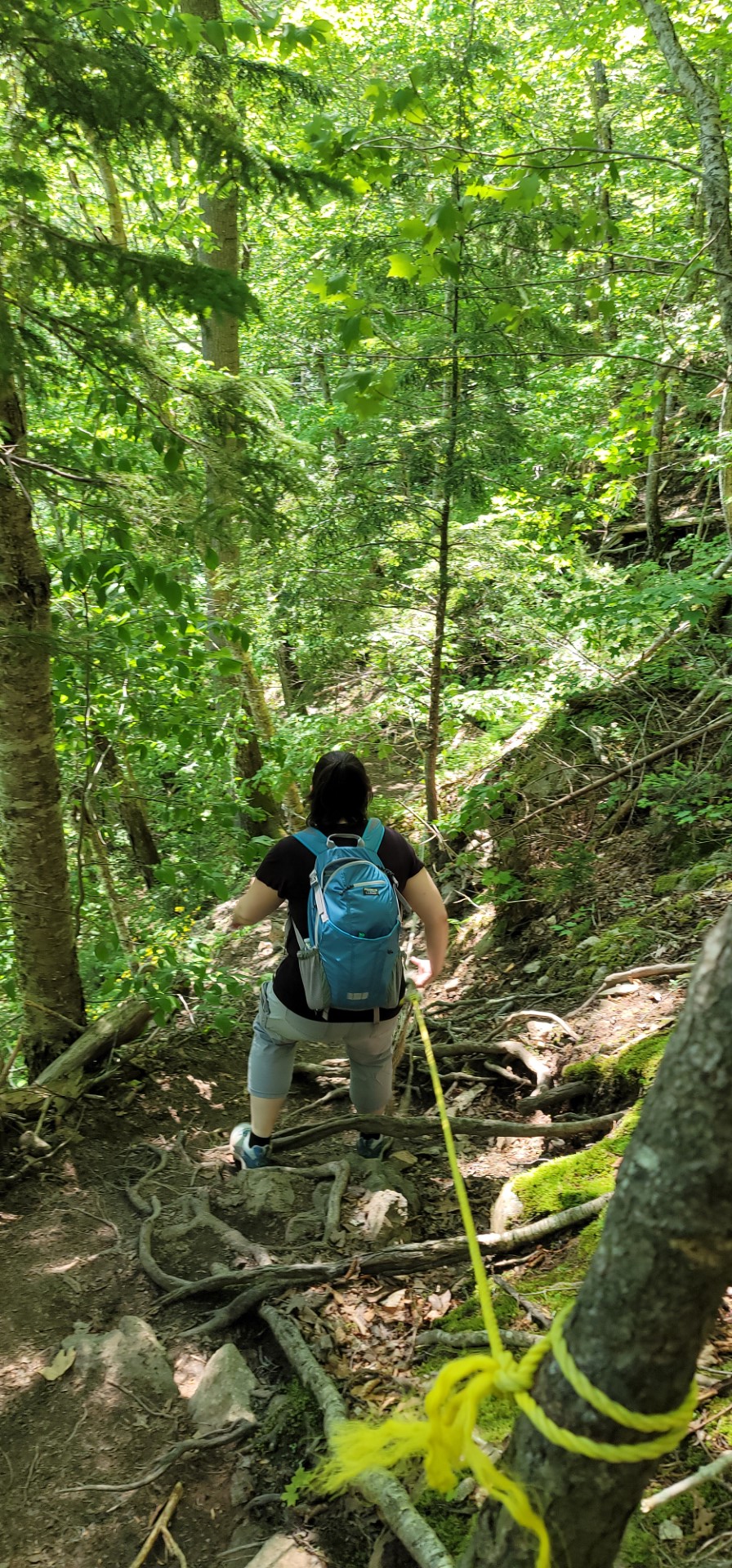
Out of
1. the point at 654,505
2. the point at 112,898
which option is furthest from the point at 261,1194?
the point at 654,505

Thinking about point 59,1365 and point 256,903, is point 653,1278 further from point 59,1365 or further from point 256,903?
point 256,903

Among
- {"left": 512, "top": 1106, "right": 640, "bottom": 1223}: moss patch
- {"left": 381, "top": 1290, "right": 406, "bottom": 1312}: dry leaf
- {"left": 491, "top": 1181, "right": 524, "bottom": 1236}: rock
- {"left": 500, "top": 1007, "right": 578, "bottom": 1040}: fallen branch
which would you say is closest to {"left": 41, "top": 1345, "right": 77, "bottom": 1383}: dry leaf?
{"left": 381, "top": 1290, "right": 406, "bottom": 1312}: dry leaf

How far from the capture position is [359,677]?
25.7 ft

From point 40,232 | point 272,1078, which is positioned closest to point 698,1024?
point 272,1078

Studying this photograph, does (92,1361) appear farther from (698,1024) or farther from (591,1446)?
(698,1024)

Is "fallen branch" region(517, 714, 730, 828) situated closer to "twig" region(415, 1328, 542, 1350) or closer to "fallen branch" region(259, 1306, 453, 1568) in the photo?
"twig" region(415, 1328, 542, 1350)

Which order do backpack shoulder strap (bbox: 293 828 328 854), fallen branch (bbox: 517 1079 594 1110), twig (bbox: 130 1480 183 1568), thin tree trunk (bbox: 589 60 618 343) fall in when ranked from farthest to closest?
thin tree trunk (bbox: 589 60 618 343) → fallen branch (bbox: 517 1079 594 1110) → backpack shoulder strap (bbox: 293 828 328 854) → twig (bbox: 130 1480 183 1568)

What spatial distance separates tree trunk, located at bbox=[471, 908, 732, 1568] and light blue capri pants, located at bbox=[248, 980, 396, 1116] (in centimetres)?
230

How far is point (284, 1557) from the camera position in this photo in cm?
201

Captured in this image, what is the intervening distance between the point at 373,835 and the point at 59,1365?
6.71ft

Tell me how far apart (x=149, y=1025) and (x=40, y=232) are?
13.8 ft

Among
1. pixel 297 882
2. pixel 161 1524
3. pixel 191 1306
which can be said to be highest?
pixel 297 882

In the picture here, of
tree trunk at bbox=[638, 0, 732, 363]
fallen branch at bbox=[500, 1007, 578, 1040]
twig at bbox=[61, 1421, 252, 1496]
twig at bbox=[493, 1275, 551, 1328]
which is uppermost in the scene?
tree trunk at bbox=[638, 0, 732, 363]

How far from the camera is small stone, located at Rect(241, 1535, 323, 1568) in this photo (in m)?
1.98
